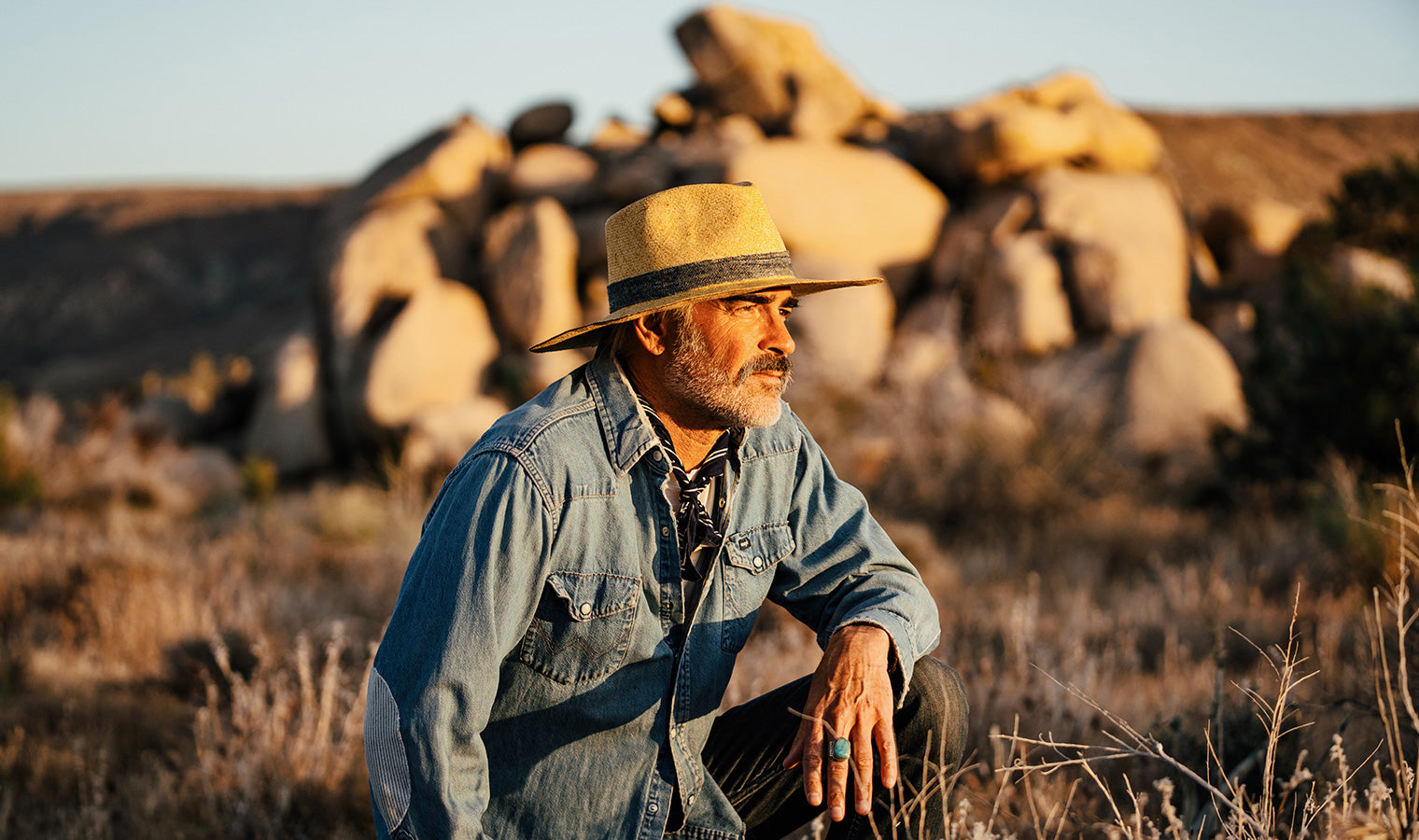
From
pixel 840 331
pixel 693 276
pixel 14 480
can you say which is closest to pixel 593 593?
pixel 693 276

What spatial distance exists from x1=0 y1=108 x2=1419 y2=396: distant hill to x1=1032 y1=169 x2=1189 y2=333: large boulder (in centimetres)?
1256

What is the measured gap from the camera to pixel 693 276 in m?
2.67

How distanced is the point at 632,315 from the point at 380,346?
489 inches

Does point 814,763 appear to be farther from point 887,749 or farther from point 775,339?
point 775,339

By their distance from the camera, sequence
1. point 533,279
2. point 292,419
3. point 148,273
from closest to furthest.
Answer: point 533,279
point 292,419
point 148,273

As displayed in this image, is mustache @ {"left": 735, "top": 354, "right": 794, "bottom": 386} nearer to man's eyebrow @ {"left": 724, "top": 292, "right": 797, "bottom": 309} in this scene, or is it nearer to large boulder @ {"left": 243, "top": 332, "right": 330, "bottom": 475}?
man's eyebrow @ {"left": 724, "top": 292, "right": 797, "bottom": 309}

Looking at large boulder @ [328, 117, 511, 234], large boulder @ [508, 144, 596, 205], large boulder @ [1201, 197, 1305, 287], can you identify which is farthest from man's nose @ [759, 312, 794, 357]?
large boulder @ [1201, 197, 1305, 287]

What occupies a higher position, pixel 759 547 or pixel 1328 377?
pixel 759 547

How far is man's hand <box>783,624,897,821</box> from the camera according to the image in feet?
8.06

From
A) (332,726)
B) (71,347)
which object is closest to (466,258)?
(332,726)

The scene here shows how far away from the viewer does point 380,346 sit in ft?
47.0

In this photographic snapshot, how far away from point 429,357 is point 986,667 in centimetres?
1088

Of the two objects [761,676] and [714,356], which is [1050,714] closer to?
[761,676]

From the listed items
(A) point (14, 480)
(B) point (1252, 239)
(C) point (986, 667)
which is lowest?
(B) point (1252, 239)
